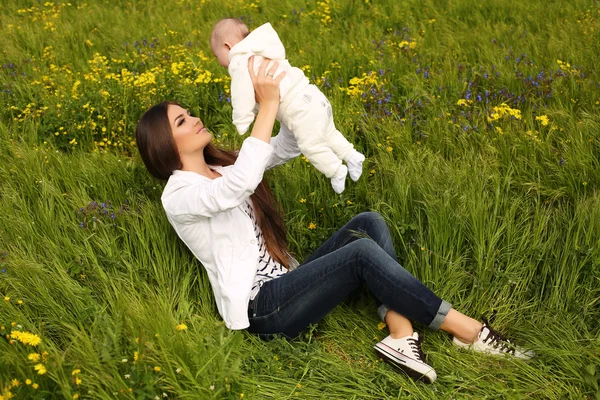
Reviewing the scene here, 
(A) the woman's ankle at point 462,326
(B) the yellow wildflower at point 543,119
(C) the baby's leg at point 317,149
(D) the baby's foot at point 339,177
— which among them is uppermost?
(C) the baby's leg at point 317,149

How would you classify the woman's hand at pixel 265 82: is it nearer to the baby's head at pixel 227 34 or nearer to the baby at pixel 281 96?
the baby at pixel 281 96

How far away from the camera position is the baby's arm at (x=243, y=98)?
2490 millimetres

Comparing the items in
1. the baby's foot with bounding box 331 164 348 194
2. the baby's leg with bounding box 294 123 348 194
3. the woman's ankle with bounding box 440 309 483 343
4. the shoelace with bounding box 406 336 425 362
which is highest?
the baby's leg with bounding box 294 123 348 194

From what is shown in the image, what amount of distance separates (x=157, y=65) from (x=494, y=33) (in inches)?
108

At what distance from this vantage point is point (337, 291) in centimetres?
266

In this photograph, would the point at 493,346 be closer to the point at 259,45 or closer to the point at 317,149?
the point at 317,149

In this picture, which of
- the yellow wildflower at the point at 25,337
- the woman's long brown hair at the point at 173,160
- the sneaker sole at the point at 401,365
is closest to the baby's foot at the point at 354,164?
the woman's long brown hair at the point at 173,160

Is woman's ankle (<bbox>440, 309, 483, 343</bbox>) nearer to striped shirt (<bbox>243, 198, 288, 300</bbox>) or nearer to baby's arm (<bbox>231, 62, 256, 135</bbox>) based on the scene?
striped shirt (<bbox>243, 198, 288, 300</bbox>)

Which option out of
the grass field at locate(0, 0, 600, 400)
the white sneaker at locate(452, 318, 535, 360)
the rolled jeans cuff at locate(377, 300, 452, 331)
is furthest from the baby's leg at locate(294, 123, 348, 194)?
the white sneaker at locate(452, 318, 535, 360)

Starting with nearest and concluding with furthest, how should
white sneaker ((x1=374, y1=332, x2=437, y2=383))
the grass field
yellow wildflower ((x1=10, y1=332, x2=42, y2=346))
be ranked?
yellow wildflower ((x1=10, y1=332, x2=42, y2=346)) < the grass field < white sneaker ((x1=374, y1=332, x2=437, y2=383))

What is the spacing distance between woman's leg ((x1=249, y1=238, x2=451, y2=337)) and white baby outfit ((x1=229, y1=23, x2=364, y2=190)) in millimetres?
399

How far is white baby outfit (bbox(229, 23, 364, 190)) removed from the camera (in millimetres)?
2510

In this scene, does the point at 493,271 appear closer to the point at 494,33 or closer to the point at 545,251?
the point at 545,251

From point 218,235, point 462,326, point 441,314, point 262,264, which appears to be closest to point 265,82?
point 218,235
